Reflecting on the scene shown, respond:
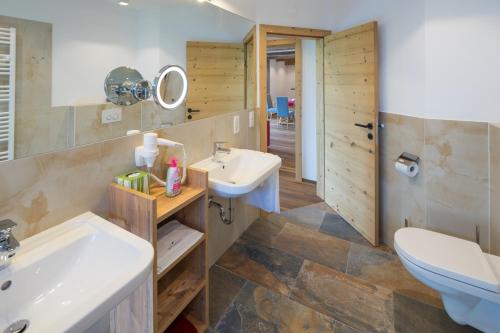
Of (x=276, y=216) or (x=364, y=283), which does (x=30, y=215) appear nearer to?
(x=364, y=283)

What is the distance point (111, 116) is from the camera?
3.88ft

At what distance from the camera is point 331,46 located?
275 cm

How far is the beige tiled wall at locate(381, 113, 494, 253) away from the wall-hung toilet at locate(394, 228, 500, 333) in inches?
12.1

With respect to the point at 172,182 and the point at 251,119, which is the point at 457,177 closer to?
the point at 251,119

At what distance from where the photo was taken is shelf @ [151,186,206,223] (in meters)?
1.10

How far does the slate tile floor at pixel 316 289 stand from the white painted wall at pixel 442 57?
3.79ft

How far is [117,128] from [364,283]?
1808 mm

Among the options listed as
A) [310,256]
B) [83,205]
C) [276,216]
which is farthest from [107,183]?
[276,216]

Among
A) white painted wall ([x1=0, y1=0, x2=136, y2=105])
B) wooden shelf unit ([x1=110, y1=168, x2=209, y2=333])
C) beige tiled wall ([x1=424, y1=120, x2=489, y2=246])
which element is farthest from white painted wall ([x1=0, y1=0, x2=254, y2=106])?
beige tiled wall ([x1=424, y1=120, x2=489, y2=246])

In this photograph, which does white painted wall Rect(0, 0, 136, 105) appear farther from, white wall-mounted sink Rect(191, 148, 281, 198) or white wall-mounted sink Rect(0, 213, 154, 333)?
white wall-mounted sink Rect(191, 148, 281, 198)

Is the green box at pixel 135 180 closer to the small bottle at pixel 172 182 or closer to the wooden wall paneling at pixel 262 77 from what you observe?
the small bottle at pixel 172 182

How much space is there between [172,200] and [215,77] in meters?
1.11

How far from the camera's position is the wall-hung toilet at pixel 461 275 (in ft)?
3.98

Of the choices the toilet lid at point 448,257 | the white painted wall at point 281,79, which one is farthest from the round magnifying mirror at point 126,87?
the white painted wall at point 281,79
